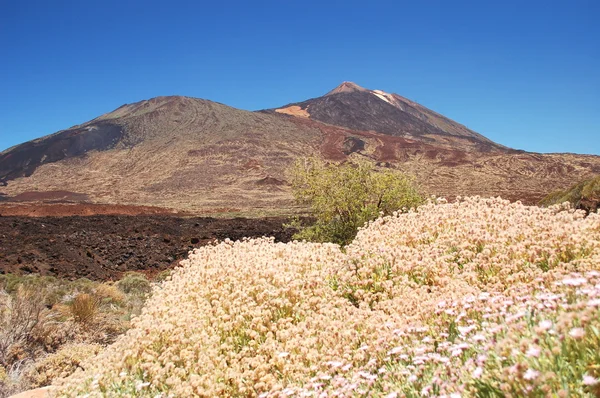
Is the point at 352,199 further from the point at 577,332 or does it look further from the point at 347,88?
the point at 347,88

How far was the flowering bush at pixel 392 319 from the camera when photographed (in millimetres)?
2068

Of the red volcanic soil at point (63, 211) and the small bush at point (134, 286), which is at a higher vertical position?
the red volcanic soil at point (63, 211)

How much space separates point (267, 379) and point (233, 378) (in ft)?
1.18

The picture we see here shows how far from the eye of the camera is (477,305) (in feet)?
10.00

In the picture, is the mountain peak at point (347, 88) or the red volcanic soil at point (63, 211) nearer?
the red volcanic soil at point (63, 211)

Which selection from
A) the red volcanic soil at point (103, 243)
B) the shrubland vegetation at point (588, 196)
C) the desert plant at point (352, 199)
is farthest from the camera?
the red volcanic soil at point (103, 243)

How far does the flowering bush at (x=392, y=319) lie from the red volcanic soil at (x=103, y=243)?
1291 centimetres

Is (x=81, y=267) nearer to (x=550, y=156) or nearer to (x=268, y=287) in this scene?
(x=268, y=287)

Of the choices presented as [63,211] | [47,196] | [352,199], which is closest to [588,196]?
[352,199]

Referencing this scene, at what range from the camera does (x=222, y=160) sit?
87.1 metres

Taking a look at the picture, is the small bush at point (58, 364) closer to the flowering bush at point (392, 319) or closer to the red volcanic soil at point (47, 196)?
the flowering bush at point (392, 319)

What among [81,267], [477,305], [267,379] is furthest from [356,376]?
[81,267]

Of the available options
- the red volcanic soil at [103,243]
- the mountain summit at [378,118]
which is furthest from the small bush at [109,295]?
the mountain summit at [378,118]

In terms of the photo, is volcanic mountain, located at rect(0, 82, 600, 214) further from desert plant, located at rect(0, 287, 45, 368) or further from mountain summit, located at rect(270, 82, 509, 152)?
desert plant, located at rect(0, 287, 45, 368)
